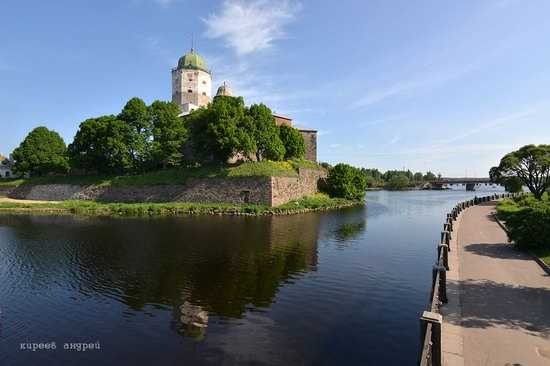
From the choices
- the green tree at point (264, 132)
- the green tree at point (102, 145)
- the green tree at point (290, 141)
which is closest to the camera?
the green tree at point (264, 132)

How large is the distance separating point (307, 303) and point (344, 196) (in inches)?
1744

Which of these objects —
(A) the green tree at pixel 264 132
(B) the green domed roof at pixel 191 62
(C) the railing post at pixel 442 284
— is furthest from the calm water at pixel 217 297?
(B) the green domed roof at pixel 191 62

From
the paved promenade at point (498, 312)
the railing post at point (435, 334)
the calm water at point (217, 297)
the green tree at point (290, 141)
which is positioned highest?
the green tree at point (290, 141)

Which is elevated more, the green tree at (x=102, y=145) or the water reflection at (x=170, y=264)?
the green tree at (x=102, y=145)

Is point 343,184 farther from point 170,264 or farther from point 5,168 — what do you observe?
point 5,168

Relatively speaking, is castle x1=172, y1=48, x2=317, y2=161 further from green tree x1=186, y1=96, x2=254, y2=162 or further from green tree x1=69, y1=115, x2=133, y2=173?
green tree x1=186, y1=96, x2=254, y2=162

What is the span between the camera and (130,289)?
42.9 feet

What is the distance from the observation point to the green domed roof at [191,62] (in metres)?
63.2

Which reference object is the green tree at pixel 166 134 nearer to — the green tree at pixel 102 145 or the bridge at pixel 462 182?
the green tree at pixel 102 145

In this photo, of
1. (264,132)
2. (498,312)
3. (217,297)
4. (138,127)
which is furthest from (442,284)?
(138,127)

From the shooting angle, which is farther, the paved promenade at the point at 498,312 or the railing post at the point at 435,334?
the paved promenade at the point at 498,312

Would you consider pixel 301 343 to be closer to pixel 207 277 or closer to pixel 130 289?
pixel 207 277

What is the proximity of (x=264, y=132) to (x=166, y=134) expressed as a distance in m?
16.5

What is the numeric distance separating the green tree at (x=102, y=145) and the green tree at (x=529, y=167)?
5390 centimetres
